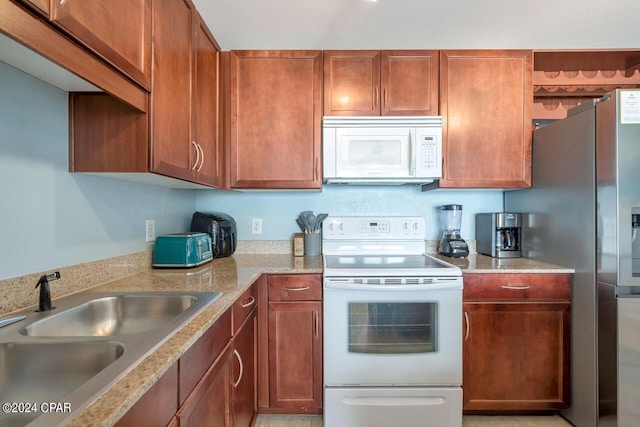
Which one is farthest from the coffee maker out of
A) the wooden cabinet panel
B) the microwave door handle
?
the wooden cabinet panel

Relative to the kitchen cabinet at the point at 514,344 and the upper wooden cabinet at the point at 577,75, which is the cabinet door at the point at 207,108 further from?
the upper wooden cabinet at the point at 577,75

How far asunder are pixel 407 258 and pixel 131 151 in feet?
5.49

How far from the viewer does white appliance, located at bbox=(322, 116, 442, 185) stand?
72.5 inches

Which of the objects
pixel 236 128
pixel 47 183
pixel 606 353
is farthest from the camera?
pixel 236 128

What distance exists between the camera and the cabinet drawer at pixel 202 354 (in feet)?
2.54

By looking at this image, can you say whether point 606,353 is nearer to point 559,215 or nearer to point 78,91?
point 559,215

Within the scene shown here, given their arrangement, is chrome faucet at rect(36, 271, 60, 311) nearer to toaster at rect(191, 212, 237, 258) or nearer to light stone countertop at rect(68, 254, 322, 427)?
light stone countertop at rect(68, 254, 322, 427)

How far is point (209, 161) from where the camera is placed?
1.72 metres

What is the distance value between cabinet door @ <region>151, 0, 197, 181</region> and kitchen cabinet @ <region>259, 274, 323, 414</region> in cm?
83

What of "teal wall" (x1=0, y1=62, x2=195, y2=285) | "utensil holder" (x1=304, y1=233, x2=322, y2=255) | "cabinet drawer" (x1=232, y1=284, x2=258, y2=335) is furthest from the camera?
"utensil holder" (x1=304, y1=233, x2=322, y2=255)

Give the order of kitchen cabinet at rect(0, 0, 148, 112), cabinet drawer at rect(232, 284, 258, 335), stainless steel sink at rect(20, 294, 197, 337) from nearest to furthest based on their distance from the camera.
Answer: kitchen cabinet at rect(0, 0, 148, 112)
stainless steel sink at rect(20, 294, 197, 337)
cabinet drawer at rect(232, 284, 258, 335)

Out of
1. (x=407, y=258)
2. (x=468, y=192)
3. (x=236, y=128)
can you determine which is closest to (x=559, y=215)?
(x=468, y=192)

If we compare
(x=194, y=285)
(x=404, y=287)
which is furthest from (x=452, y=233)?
(x=194, y=285)

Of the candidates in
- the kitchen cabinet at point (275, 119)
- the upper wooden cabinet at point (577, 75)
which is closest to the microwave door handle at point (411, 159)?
the kitchen cabinet at point (275, 119)
